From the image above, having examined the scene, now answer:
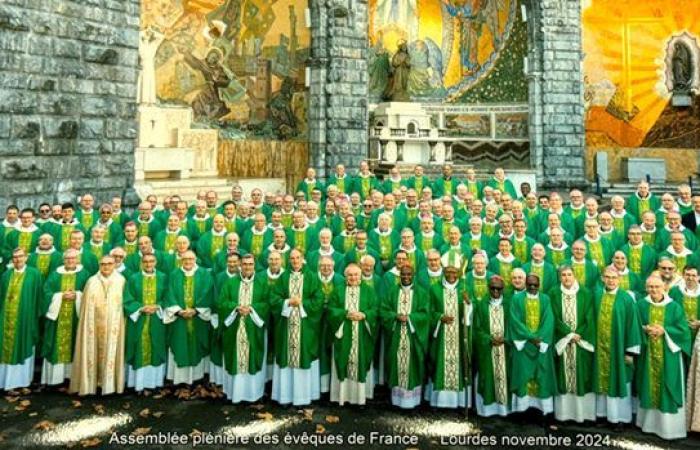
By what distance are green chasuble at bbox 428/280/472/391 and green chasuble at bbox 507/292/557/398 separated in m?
0.49

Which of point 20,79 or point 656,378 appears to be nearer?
point 656,378

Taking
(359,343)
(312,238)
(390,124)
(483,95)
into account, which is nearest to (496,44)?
→ (483,95)

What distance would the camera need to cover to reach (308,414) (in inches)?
235

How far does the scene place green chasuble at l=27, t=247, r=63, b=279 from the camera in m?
7.25

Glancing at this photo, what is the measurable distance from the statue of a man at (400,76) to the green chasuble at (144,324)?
45.1ft

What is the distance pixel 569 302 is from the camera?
6012 millimetres

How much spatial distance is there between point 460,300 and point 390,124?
1208cm

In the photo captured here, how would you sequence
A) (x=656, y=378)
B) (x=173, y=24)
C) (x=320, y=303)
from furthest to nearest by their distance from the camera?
1. (x=173, y=24)
2. (x=320, y=303)
3. (x=656, y=378)

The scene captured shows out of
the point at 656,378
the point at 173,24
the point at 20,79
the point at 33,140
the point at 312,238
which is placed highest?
the point at 173,24

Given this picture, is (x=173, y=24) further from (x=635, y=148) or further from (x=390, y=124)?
(x=635, y=148)

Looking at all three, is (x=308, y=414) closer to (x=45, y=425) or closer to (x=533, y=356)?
(x=533, y=356)

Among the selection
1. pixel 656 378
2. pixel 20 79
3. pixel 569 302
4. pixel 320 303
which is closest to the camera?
pixel 656 378

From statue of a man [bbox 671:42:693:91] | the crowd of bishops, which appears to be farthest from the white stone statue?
statue of a man [bbox 671:42:693:91]

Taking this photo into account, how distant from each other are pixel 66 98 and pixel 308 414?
823 centimetres
